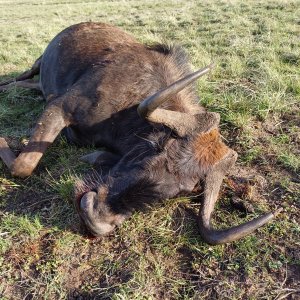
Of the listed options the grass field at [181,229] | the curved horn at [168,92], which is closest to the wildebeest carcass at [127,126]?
the curved horn at [168,92]

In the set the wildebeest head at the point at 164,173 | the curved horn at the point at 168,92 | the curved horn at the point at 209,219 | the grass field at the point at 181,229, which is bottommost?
the grass field at the point at 181,229

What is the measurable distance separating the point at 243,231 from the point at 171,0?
15755 mm

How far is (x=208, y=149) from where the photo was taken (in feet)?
12.1

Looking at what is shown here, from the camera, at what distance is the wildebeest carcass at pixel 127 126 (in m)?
3.39

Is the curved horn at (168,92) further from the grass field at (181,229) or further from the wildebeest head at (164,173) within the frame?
the grass field at (181,229)

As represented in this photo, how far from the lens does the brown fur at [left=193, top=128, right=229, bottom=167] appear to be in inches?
142

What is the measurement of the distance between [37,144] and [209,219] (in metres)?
2.13

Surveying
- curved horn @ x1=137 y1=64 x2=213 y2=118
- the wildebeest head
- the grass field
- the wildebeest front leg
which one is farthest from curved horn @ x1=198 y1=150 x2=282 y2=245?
the wildebeest front leg

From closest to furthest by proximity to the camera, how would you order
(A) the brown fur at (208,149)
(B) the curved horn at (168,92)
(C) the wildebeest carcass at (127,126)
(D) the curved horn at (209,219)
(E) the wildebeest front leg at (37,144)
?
(B) the curved horn at (168,92), (D) the curved horn at (209,219), (C) the wildebeest carcass at (127,126), (A) the brown fur at (208,149), (E) the wildebeest front leg at (37,144)

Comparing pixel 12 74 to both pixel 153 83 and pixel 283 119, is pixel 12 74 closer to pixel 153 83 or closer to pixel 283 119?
pixel 153 83

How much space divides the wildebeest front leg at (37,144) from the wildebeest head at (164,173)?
1.00 m

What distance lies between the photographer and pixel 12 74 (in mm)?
7898

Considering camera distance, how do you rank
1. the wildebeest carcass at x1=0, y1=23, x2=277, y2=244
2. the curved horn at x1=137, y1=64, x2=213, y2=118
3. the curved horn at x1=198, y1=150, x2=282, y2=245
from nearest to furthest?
the curved horn at x1=137, y1=64, x2=213, y2=118 → the curved horn at x1=198, y1=150, x2=282, y2=245 → the wildebeest carcass at x1=0, y1=23, x2=277, y2=244

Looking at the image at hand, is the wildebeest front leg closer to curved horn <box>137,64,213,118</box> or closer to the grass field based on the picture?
the grass field
